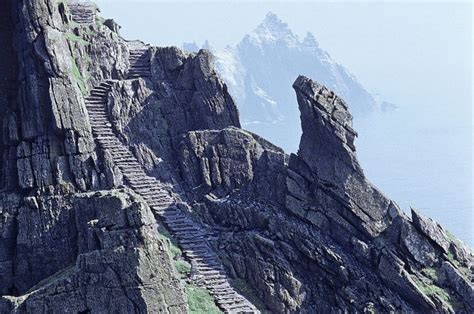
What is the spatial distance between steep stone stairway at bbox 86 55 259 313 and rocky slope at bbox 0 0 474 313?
12 centimetres

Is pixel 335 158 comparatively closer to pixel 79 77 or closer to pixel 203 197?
pixel 203 197

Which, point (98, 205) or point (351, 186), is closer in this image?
point (98, 205)

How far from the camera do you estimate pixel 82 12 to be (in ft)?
240

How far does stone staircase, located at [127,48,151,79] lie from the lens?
236 ft

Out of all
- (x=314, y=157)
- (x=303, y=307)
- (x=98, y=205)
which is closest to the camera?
(x=98, y=205)

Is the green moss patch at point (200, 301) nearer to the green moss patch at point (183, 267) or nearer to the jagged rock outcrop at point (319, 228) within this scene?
the green moss patch at point (183, 267)

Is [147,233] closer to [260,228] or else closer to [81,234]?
[81,234]

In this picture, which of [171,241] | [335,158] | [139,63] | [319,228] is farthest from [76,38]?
[319,228]

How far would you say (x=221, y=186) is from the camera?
6594cm

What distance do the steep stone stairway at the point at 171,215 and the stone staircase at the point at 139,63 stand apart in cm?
343

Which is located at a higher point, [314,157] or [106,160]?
[106,160]

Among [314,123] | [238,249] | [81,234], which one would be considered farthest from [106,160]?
[314,123]

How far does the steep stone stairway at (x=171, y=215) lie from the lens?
58031 mm

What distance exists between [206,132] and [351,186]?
12180 mm
